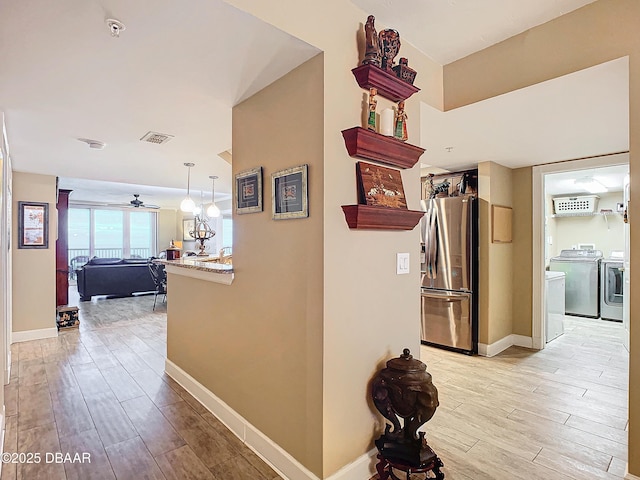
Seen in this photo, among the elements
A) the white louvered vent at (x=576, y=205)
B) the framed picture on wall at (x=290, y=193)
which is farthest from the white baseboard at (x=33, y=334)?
the white louvered vent at (x=576, y=205)

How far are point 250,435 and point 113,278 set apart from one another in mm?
6478

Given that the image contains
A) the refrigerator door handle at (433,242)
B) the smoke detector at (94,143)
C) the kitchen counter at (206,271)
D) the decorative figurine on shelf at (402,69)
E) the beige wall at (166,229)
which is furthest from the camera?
the beige wall at (166,229)

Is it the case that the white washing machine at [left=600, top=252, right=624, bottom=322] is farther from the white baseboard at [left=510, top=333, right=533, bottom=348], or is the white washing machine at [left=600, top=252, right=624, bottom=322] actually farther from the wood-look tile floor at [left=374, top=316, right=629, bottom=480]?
the white baseboard at [left=510, top=333, right=533, bottom=348]

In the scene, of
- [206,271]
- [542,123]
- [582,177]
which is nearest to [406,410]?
[206,271]

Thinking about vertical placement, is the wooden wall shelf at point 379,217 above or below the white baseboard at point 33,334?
above

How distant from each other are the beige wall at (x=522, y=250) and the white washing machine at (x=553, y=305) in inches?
8.2

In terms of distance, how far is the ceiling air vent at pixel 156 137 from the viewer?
116 inches

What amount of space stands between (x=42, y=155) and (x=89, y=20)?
2757 mm

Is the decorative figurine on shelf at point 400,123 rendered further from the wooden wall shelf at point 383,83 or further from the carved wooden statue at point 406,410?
the carved wooden statue at point 406,410

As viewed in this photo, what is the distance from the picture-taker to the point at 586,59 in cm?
177

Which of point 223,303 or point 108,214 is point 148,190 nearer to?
point 108,214

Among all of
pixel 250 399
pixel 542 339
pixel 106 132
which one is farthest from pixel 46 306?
pixel 542 339

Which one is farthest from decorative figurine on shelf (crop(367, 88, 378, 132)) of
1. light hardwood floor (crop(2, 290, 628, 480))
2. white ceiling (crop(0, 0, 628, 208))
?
light hardwood floor (crop(2, 290, 628, 480))

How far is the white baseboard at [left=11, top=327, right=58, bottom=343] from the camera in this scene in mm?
4262
